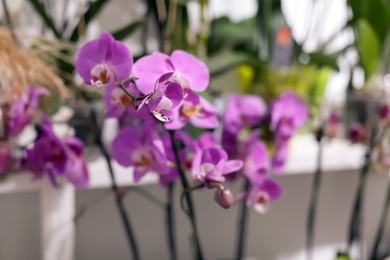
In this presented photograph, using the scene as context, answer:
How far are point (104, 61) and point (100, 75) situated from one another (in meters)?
0.01

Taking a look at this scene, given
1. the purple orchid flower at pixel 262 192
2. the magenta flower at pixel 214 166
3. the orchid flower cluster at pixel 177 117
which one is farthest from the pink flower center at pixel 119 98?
the purple orchid flower at pixel 262 192

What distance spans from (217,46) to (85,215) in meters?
0.41

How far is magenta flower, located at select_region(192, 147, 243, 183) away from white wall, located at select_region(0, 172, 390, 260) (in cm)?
48

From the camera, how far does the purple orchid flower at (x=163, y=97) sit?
12.7 inches

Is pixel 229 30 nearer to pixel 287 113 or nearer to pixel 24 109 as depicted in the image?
pixel 287 113

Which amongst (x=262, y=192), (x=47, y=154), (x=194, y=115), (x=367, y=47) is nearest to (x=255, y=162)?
(x=262, y=192)

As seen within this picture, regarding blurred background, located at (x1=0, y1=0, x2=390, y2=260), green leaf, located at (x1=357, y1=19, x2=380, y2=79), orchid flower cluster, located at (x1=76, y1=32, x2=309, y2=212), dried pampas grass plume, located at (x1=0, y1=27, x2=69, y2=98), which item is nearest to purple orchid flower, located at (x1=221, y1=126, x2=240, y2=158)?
orchid flower cluster, located at (x1=76, y1=32, x2=309, y2=212)

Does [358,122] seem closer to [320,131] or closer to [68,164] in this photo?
[320,131]

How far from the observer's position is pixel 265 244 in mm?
1017

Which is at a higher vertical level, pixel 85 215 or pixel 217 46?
pixel 217 46

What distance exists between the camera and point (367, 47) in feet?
2.61

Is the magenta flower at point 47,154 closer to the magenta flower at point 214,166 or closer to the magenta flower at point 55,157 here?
the magenta flower at point 55,157

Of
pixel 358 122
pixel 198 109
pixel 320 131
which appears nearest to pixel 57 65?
pixel 198 109

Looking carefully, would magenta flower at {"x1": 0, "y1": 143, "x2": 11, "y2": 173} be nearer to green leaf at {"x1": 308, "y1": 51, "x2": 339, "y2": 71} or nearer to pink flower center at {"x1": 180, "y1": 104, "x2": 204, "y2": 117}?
pink flower center at {"x1": 180, "y1": 104, "x2": 204, "y2": 117}
